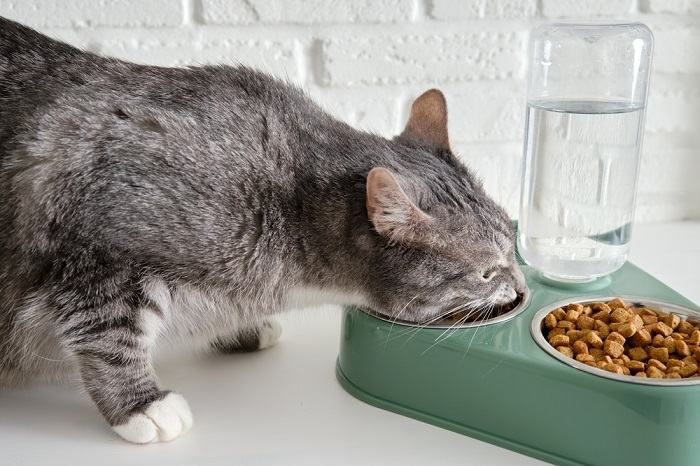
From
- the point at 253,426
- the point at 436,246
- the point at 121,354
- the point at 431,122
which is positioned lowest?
the point at 253,426

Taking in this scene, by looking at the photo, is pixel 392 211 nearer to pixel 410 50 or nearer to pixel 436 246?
pixel 436 246

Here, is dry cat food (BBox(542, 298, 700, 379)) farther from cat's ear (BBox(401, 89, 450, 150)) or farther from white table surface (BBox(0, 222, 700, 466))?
cat's ear (BBox(401, 89, 450, 150))

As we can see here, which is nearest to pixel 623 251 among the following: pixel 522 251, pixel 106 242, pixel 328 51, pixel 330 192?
pixel 522 251

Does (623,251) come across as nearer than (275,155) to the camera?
No

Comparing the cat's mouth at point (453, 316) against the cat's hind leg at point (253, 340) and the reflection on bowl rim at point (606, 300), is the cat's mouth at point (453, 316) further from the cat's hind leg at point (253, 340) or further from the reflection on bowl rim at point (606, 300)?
the cat's hind leg at point (253, 340)

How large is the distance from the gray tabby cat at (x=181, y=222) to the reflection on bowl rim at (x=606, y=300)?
2.1 inches

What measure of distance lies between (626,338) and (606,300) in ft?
0.38

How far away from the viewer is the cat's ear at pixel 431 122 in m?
1.06

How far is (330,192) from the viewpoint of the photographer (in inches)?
37.6

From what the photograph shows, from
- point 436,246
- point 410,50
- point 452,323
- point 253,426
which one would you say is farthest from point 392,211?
point 410,50

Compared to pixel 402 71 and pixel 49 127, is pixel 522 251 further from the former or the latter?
pixel 49 127

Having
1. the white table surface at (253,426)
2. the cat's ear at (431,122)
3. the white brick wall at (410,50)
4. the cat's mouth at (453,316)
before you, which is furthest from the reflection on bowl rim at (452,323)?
the white brick wall at (410,50)

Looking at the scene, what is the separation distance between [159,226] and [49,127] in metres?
0.18

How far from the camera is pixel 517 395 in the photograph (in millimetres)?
899
